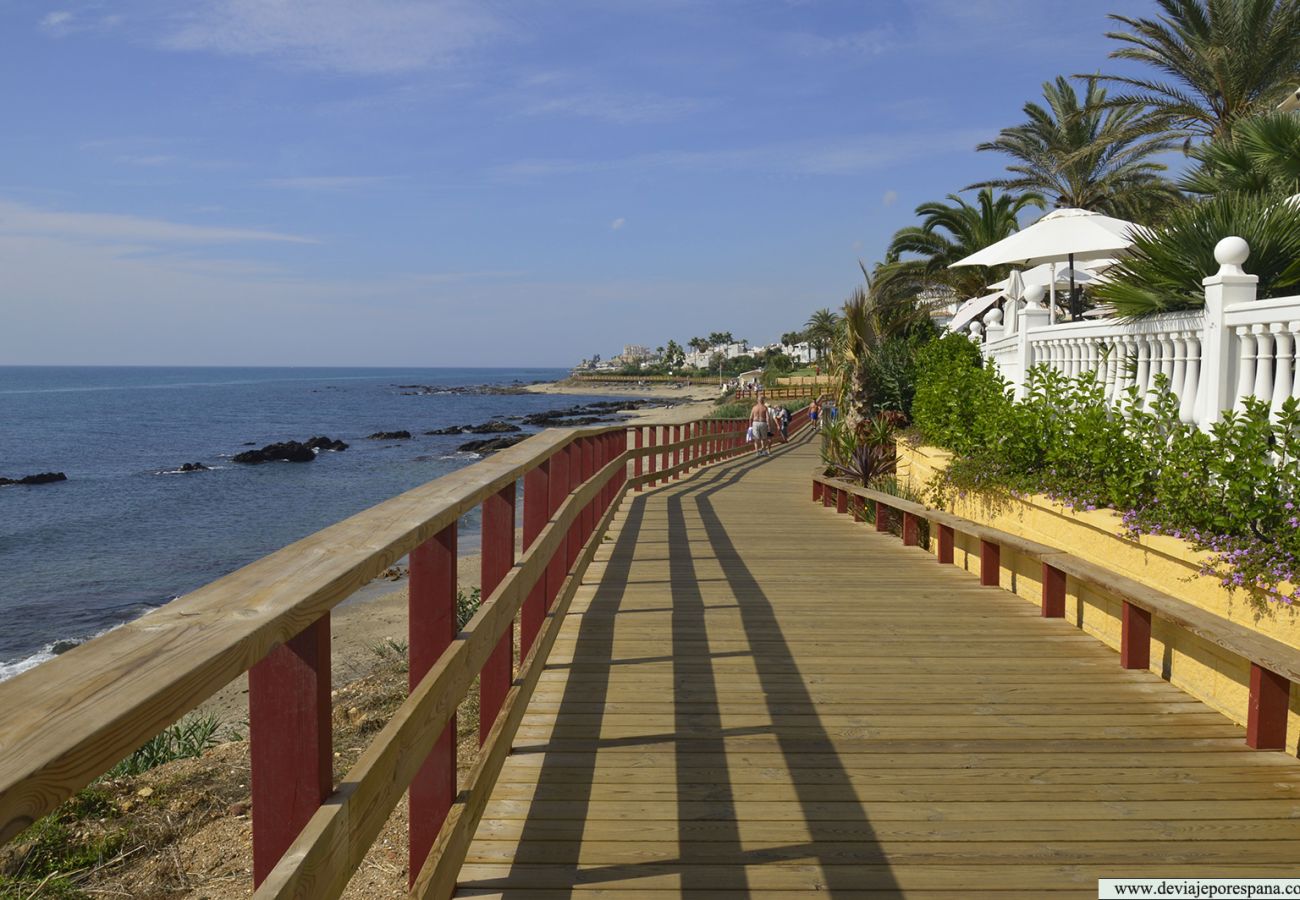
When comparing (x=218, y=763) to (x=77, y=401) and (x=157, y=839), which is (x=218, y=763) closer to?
(x=157, y=839)

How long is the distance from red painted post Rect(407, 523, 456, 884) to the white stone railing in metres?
4.55

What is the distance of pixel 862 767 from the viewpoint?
4324 mm

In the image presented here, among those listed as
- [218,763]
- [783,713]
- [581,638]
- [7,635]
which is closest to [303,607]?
[783,713]

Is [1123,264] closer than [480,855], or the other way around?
[480,855]

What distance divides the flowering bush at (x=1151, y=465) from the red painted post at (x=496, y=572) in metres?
3.49

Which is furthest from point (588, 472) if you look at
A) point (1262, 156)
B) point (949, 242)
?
point (949, 242)

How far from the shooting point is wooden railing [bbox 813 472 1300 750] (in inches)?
173

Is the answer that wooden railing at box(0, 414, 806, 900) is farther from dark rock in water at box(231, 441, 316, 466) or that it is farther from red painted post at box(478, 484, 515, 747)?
dark rock in water at box(231, 441, 316, 466)

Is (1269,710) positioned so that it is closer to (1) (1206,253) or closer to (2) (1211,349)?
(2) (1211,349)

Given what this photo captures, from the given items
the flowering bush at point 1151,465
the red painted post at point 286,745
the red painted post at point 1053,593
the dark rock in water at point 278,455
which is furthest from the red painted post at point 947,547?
the dark rock in water at point 278,455

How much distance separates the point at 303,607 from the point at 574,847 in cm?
208

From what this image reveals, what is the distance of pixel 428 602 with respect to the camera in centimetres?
310

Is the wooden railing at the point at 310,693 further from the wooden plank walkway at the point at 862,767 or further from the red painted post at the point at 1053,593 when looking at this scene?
the red painted post at the point at 1053,593

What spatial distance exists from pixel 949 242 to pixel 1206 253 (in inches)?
1135
